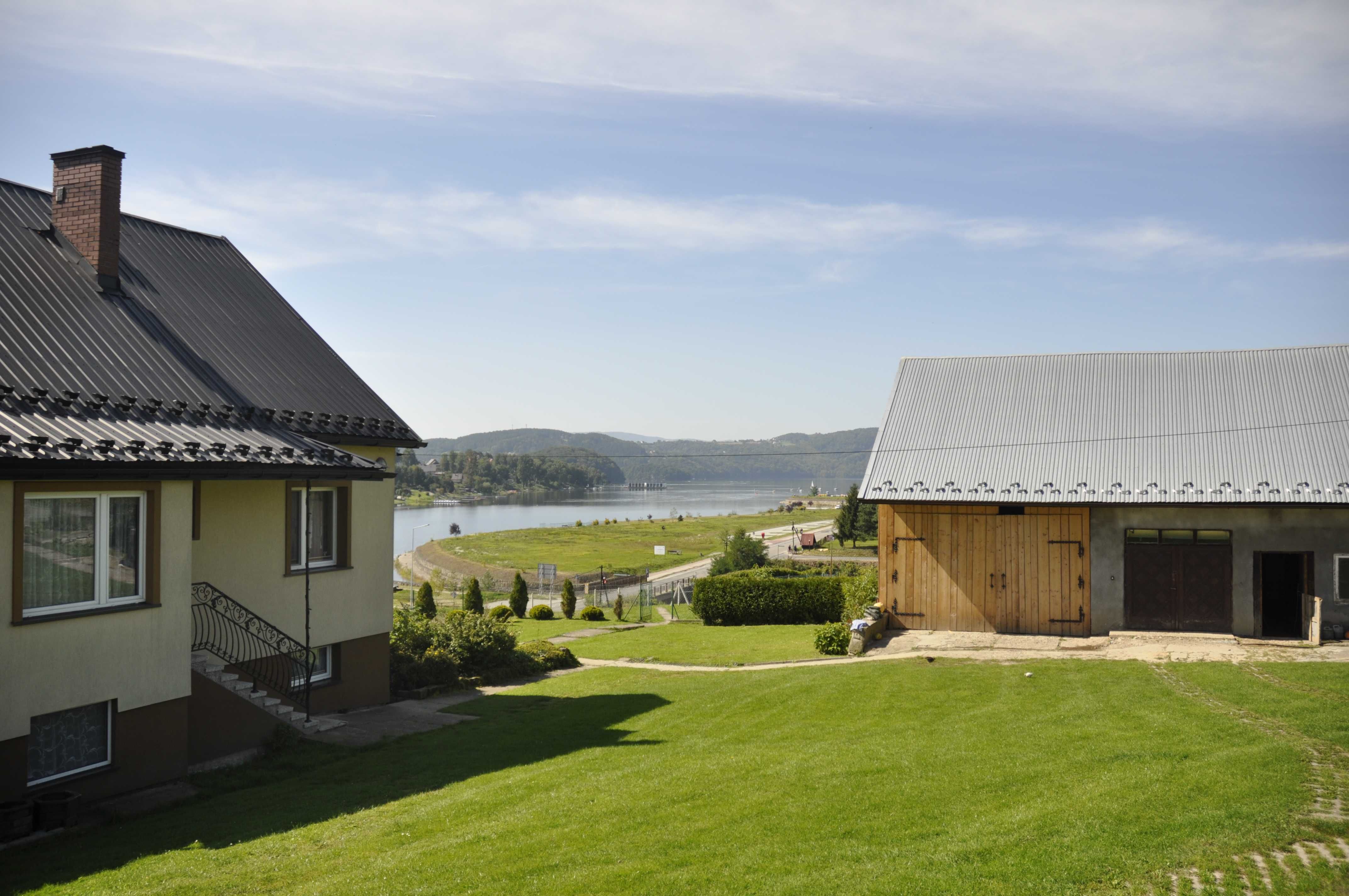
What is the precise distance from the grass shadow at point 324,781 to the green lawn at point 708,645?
19.6 feet

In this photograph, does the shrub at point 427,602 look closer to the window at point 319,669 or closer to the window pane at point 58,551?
the window at point 319,669

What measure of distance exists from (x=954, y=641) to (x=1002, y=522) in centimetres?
295

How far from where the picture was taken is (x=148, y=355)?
1377cm

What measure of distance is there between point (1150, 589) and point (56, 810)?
2025 cm

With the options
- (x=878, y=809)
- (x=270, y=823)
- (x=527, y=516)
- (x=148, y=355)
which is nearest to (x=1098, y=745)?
(x=878, y=809)

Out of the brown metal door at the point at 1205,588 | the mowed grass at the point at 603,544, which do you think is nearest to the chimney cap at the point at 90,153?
the brown metal door at the point at 1205,588

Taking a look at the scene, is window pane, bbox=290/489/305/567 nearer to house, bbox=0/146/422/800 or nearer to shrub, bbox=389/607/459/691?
house, bbox=0/146/422/800

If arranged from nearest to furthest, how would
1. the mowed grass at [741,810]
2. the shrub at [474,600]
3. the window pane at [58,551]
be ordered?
the mowed grass at [741,810] → the window pane at [58,551] → the shrub at [474,600]

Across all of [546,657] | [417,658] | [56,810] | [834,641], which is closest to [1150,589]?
[834,641]

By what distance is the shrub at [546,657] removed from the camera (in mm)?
21906

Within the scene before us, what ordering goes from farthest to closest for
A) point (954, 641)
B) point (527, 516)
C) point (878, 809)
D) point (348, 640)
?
point (527, 516) < point (954, 641) < point (348, 640) < point (878, 809)

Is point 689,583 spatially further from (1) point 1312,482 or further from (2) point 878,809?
(2) point 878,809

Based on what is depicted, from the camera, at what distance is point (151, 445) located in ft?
37.1

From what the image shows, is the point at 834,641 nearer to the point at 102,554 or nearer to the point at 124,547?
the point at 124,547
